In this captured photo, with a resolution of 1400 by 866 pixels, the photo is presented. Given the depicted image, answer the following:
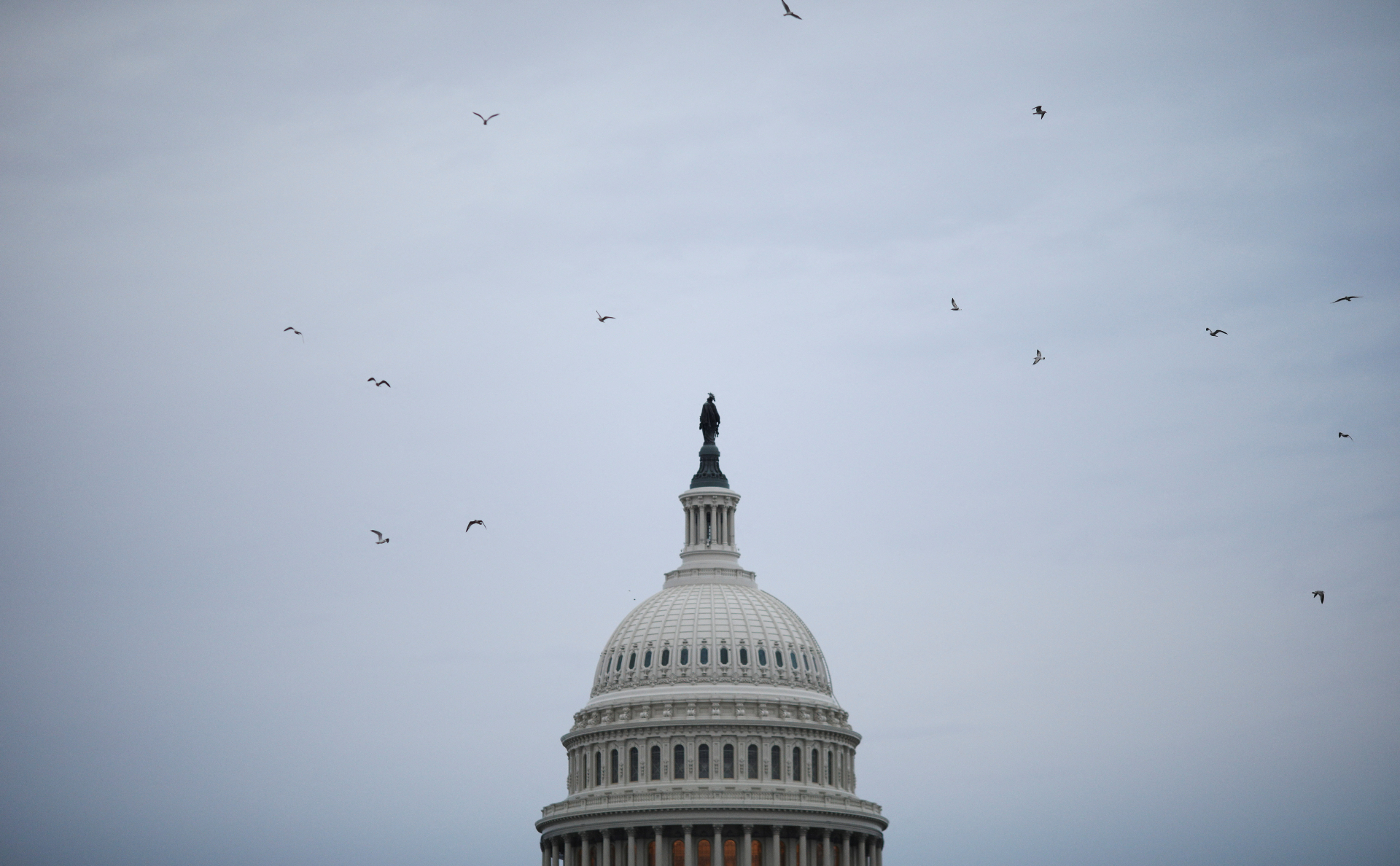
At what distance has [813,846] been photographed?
6329 inches

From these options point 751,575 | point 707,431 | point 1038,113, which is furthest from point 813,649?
point 1038,113

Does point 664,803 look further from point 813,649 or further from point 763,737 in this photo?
point 813,649

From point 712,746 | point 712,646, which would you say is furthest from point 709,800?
point 712,646

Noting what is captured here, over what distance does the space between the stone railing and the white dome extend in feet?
33.1

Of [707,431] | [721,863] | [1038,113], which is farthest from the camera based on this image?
[707,431]

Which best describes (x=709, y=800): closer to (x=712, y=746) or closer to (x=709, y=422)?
(x=712, y=746)

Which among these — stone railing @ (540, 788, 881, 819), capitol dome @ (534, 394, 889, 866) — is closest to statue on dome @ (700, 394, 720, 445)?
capitol dome @ (534, 394, 889, 866)

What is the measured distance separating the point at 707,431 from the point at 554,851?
40.2 m

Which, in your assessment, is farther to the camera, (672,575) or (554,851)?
(672,575)

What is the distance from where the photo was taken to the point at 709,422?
602 feet

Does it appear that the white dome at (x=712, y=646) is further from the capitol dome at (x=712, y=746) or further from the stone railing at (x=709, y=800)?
the stone railing at (x=709, y=800)

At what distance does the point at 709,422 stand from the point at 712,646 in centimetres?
2413

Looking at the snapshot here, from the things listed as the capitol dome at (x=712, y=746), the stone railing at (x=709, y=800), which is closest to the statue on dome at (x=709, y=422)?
the capitol dome at (x=712, y=746)

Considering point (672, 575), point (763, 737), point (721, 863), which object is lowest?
point (721, 863)
